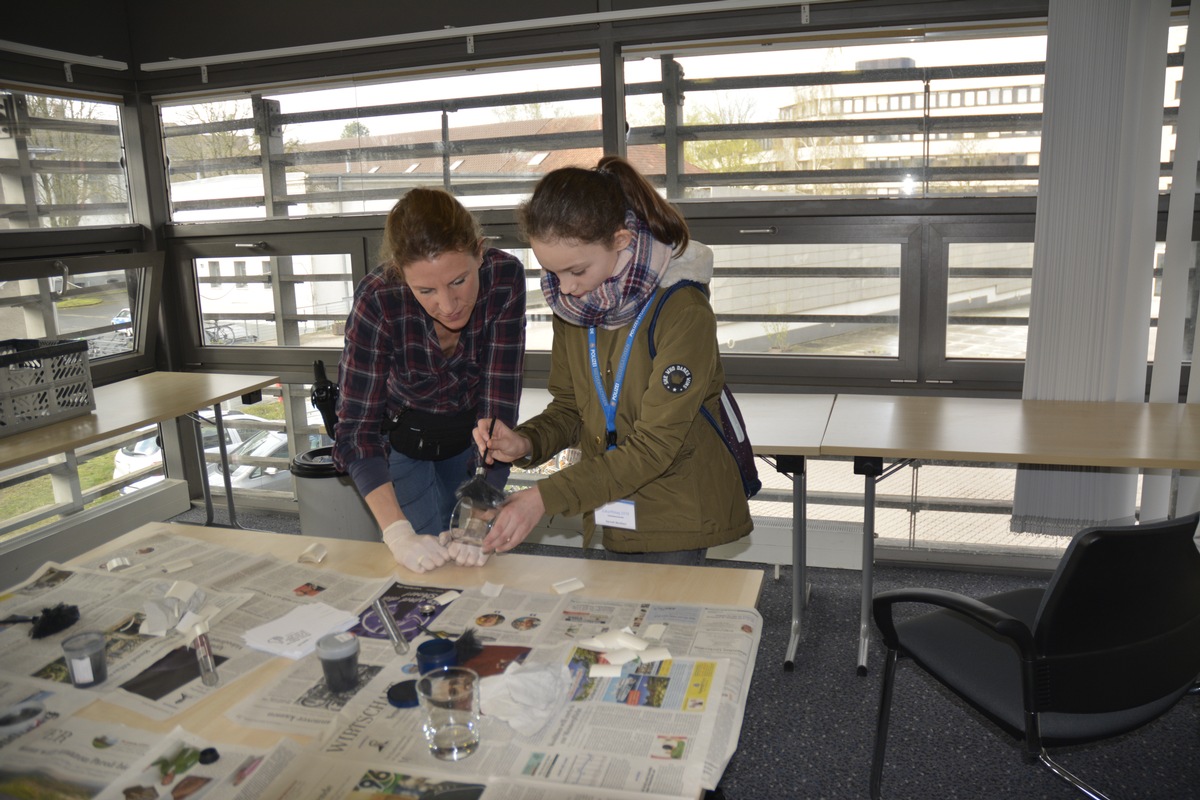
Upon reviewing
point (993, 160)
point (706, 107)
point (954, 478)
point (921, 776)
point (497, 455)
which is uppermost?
point (706, 107)

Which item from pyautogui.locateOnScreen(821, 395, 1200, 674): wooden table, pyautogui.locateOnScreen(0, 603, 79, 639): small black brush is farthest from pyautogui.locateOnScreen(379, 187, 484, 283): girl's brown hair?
pyautogui.locateOnScreen(821, 395, 1200, 674): wooden table

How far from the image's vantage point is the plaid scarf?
5.43ft

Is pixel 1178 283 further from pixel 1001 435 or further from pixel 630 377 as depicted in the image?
pixel 630 377

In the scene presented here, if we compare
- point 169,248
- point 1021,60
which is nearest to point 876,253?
point 1021,60

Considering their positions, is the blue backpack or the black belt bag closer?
the blue backpack

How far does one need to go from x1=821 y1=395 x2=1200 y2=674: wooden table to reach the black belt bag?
1.17m

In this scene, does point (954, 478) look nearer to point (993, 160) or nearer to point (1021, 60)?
point (993, 160)

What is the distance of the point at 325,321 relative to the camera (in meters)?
4.41

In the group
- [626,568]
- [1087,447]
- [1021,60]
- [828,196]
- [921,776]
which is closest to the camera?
[626,568]

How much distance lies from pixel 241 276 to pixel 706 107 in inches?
98.5

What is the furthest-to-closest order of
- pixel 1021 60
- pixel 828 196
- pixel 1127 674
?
pixel 828 196
pixel 1021 60
pixel 1127 674

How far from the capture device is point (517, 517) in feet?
5.47

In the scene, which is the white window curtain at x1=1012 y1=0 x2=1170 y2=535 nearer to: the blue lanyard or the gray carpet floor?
the gray carpet floor

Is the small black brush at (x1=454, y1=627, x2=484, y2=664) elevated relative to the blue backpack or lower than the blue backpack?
lower
